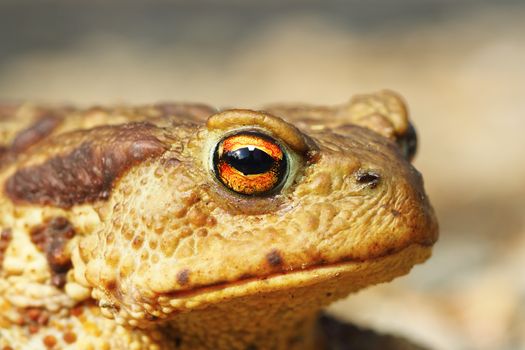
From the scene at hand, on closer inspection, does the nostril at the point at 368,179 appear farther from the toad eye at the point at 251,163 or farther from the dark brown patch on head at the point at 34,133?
the dark brown patch on head at the point at 34,133

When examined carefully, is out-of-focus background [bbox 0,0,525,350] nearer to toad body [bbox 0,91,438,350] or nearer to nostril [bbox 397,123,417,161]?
nostril [bbox 397,123,417,161]

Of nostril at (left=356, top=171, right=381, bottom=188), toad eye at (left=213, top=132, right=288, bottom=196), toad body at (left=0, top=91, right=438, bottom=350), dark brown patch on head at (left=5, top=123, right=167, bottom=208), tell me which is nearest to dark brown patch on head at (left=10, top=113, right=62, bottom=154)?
toad body at (left=0, top=91, right=438, bottom=350)

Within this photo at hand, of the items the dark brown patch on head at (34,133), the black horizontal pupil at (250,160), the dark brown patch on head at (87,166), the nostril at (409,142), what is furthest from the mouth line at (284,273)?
the dark brown patch on head at (34,133)

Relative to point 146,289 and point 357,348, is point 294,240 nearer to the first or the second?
point 146,289

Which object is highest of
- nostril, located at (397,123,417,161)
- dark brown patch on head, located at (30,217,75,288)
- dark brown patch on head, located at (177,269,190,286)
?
nostril, located at (397,123,417,161)

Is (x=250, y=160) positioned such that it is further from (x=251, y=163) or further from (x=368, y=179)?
(x=368, y=179)

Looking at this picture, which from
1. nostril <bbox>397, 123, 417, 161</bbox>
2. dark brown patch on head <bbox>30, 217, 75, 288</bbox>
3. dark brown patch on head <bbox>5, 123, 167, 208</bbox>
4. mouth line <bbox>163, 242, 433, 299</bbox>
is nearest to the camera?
mouth line <bbox>163, 242, 433, 299</bbox>

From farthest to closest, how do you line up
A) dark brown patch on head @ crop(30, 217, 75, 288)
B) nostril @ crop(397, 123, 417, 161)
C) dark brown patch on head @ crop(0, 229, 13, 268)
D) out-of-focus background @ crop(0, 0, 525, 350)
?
out-of-focus background @ crop(0, 0, 525, 350) → nostril @ crop(397, 123, 417, 161) → dark brown patch on head @ crop(0, 229, 13, 268) → dark brown patch on head @ crop(30, 217, 75, 288)
